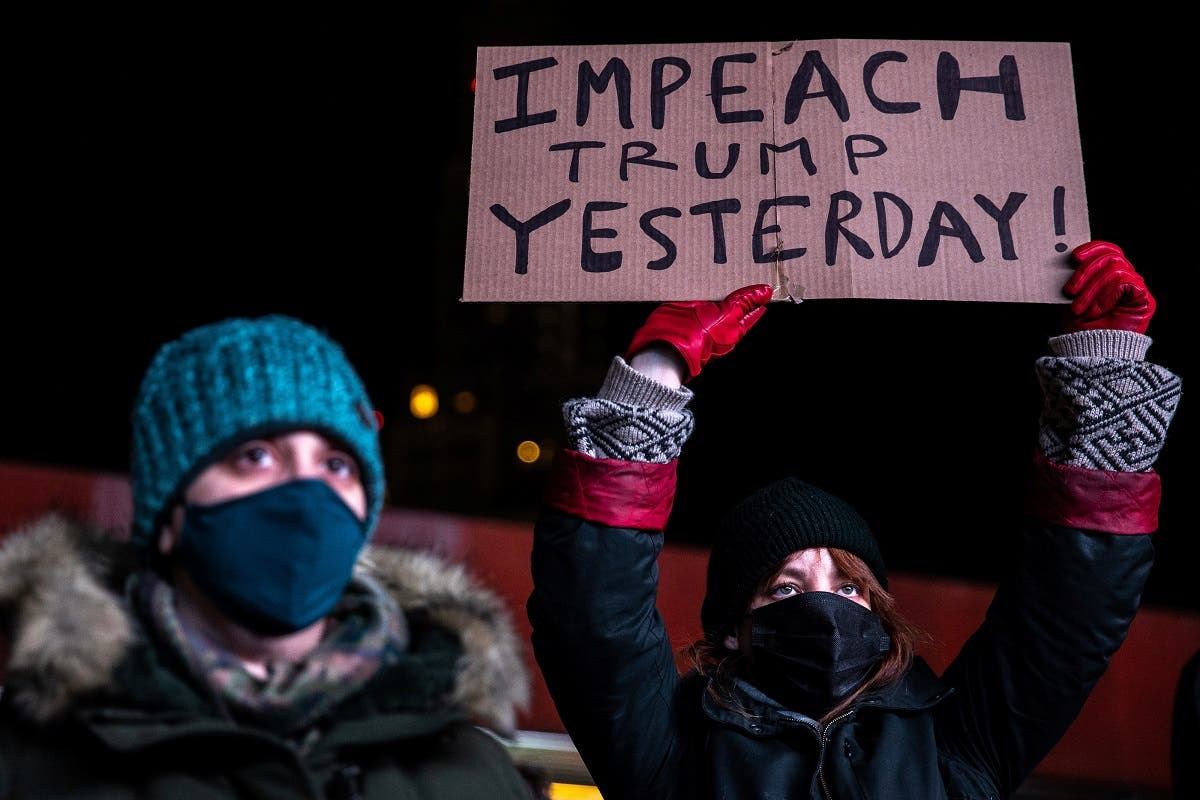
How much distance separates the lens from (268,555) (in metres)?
1.38

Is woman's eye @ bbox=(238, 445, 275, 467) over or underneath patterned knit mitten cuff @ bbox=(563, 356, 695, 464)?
underneath

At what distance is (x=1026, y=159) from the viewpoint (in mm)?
2123

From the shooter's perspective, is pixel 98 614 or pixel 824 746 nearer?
pixel 98 614

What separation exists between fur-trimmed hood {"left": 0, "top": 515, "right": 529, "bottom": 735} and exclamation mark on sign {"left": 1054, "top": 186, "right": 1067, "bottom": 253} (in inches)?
47.2

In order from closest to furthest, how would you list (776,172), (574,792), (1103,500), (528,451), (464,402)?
(1103,500)
(776,172)
(574,792)
(464,402)
(528,451)


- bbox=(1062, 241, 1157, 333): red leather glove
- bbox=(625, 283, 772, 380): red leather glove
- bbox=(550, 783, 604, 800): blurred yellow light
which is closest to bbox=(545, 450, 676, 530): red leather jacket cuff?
bbox=(625, 283, 772, 380): red leather glove

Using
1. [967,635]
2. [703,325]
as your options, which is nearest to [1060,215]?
[703,325]

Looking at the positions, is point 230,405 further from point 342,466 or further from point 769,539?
point 769,539

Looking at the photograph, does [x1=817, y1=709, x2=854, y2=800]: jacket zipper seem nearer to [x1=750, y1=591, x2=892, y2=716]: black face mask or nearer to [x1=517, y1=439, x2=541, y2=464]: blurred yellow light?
[x1=750, y1=591, x2=892, y2=716]: black face mask

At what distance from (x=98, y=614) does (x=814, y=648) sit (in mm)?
1152

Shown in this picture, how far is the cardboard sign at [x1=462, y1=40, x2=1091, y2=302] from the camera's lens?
6.66 feet

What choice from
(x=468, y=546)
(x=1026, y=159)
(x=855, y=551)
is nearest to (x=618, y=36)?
(x=468, y=546)

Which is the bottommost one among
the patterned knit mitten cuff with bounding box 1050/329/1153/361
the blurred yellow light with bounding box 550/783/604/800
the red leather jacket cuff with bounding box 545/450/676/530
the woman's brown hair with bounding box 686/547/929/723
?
the blurred yellow light with bounding box 550/783/604/800

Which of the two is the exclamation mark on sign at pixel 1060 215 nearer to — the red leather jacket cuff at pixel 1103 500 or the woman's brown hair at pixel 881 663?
the red leather jacket cuff at pixel 1103 500
